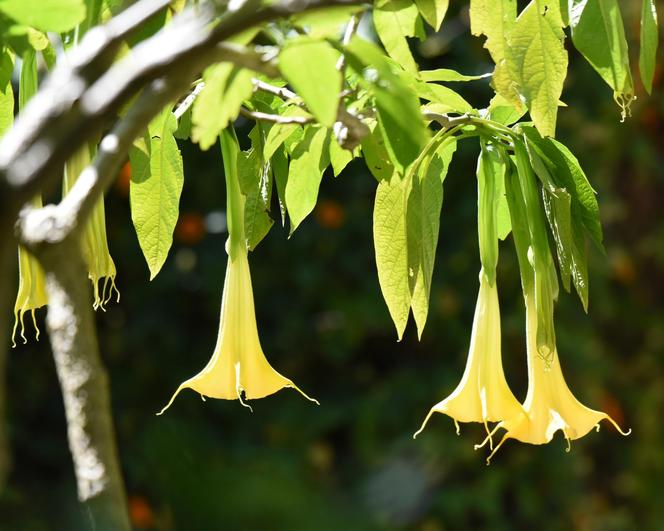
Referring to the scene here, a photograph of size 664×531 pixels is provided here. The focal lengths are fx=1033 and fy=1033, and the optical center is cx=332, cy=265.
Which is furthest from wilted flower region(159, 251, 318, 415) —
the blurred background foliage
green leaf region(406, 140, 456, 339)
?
the blurred background foliage

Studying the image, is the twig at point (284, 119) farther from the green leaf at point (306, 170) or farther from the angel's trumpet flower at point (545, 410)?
the angel's trumpet flower at point (545, 410)

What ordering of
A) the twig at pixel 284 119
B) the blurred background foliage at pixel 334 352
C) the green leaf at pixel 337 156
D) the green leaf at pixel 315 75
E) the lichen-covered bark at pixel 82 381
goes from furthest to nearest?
the blurred background foliage at pixel 334 352
the green leaf at pixel 337 156
the twig at pixel 284 119
the green leaf at pixel 315 75
the lichen-covered bark at pixel 82 381

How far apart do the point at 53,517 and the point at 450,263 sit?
4.95 ft

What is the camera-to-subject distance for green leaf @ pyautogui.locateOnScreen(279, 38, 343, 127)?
0.38 m

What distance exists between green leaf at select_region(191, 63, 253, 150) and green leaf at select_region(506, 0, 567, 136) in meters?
0.23

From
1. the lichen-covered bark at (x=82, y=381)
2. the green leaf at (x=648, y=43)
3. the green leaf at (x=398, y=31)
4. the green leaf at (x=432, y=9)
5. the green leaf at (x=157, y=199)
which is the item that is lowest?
the green leaf at (x=157, y=199)

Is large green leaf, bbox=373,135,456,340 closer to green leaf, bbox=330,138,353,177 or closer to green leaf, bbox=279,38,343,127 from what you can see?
green leaf, bbox=330,138,353,177

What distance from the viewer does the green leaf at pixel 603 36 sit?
0.58 metres

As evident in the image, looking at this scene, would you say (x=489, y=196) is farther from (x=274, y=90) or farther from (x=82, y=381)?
(x=82, y=381)

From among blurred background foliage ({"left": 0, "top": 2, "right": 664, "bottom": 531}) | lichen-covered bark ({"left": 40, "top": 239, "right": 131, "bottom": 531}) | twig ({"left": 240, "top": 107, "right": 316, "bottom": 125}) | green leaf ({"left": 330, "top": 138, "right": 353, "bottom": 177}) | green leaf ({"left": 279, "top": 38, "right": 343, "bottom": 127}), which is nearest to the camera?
lichen-covered bark ({"left": 40, "top": 239, "right": 131, "bottom": 531})

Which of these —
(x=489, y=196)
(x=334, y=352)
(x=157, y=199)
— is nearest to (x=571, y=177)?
(x=489, y=196)

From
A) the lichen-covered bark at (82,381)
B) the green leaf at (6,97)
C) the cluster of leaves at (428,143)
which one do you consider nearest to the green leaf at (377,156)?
the cluster of leaves at (428,143)

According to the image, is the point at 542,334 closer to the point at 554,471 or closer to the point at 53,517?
the point at 53,517

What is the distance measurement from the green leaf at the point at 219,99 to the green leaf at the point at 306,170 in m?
0.19
